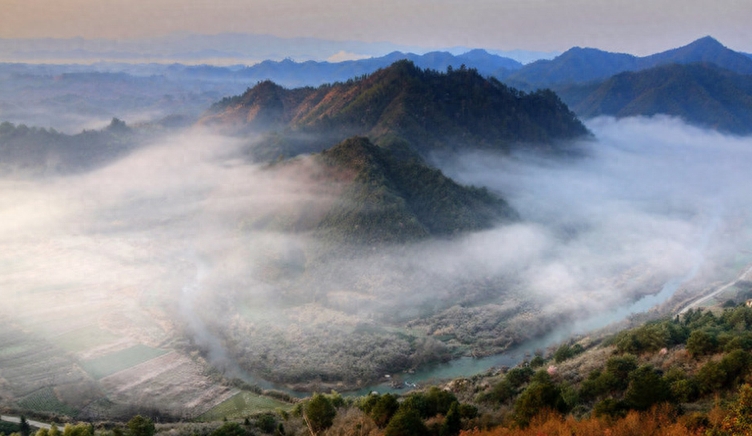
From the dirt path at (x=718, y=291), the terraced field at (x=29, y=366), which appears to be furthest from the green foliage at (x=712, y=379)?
the terraced field at (x=29, y=366)

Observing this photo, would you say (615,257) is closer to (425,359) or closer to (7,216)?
(425,359)

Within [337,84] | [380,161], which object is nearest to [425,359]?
[380,161]

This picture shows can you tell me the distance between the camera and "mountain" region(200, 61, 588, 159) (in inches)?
4818

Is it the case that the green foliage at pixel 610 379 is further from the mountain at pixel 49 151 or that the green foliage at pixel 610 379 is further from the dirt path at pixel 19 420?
the mountain at pixel 49 151

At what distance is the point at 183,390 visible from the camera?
2009 inches

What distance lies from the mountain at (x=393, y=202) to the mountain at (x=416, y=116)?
1977 cm

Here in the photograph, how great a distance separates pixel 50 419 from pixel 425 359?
3702 cm

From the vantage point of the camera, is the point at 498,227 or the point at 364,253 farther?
the point at 498,227

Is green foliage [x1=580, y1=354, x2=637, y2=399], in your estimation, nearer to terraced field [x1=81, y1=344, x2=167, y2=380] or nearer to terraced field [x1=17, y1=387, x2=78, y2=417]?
terraced field [x1=17, y1=387, x2=78, y2=417]

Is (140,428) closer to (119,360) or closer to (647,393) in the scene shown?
(119,360)

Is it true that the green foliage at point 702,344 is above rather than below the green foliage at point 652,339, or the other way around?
above

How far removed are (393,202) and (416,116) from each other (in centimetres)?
4681

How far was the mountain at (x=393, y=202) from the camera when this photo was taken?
82.1 metres

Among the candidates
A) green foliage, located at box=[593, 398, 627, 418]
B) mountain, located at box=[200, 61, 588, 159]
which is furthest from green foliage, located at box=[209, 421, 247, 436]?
mountain, located at box=[200, 61, 588, 159]
